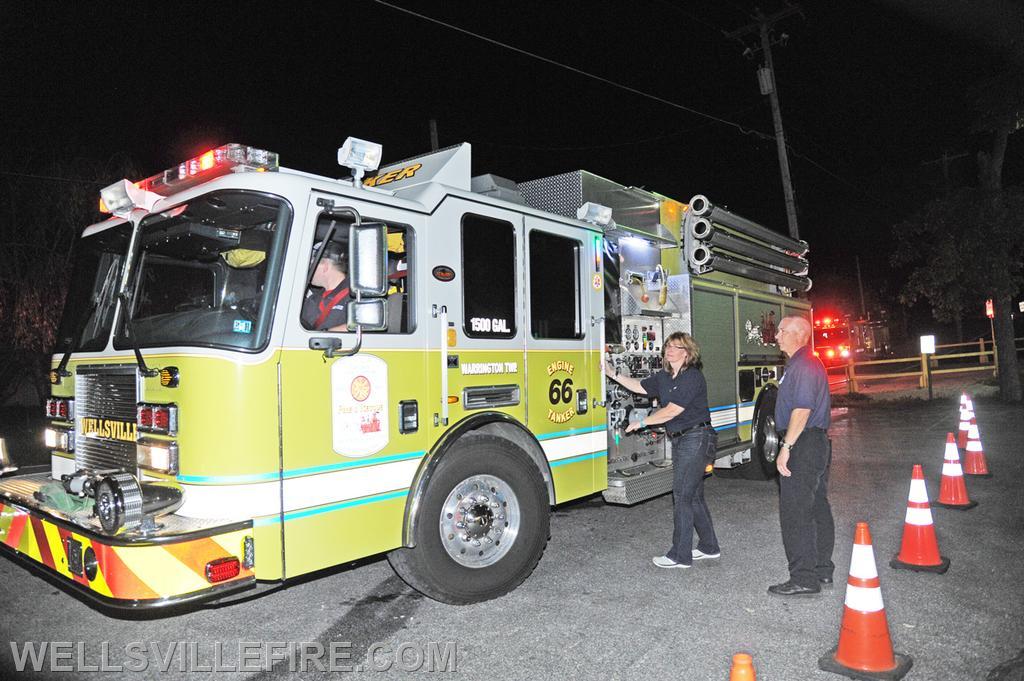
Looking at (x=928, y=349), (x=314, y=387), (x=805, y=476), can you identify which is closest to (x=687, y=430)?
(x=805, y=476)

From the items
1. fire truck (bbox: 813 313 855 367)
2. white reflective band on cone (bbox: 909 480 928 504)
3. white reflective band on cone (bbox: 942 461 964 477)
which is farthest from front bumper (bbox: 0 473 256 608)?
fire truck (bbox: 813 313 855 367)

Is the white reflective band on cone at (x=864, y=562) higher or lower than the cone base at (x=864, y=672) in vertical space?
higher

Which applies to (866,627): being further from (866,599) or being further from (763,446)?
(763,446)

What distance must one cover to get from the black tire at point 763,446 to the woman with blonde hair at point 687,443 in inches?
125

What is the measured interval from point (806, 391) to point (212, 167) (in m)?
3.91

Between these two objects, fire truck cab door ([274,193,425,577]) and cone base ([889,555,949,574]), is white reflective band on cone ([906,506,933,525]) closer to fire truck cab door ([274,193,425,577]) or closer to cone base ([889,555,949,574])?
cone base ([889,555,949,574])

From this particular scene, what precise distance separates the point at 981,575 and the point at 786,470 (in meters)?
1.66

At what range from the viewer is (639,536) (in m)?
6.27

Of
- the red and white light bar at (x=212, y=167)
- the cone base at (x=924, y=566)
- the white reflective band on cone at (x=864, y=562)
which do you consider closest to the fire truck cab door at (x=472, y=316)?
the red and white light bar at (x=212, y=167)

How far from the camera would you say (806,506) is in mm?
4641

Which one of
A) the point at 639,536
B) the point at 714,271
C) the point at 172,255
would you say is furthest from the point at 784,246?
the point at 172,255

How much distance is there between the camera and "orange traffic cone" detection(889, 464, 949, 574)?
193 inches

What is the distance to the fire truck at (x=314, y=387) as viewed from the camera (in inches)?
135

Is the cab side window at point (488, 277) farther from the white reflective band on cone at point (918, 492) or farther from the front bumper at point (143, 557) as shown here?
the white reflective band on cone at point (918, 492)
